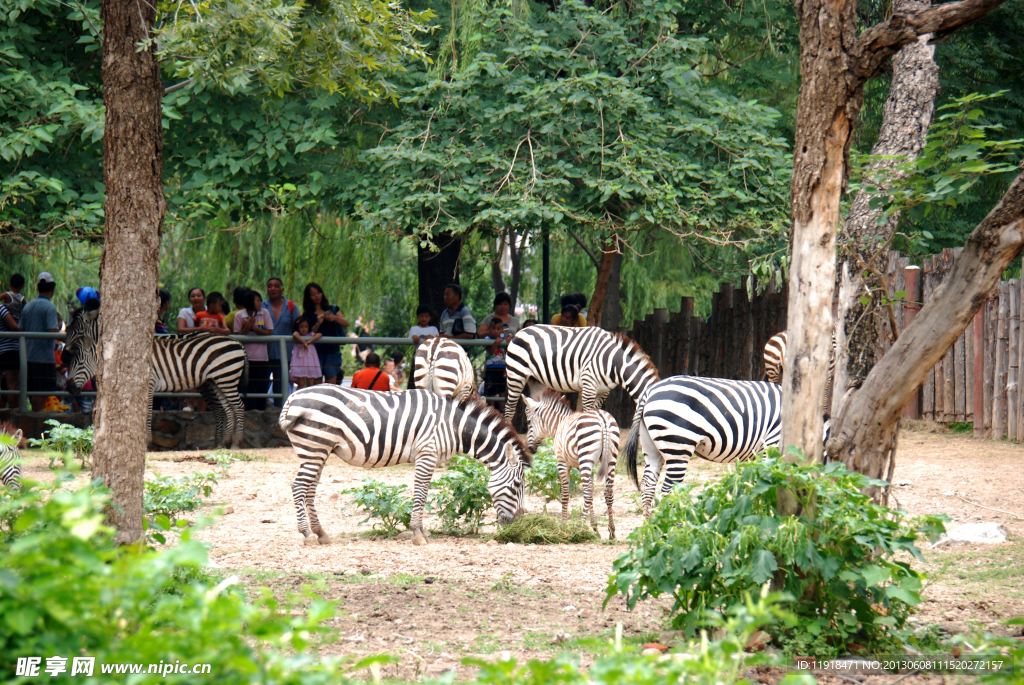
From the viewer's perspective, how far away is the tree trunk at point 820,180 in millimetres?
4258

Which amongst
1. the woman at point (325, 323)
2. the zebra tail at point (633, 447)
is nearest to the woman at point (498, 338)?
the woman at point (325, 323)

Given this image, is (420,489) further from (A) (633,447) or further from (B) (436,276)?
(B) (436,276)

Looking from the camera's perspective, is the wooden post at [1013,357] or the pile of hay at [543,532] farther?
the wooden post at [1013,357]

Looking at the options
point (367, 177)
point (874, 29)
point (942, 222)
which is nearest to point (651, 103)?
point (367, 177)

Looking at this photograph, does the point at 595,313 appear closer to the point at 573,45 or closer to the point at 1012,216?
the point at 573,45

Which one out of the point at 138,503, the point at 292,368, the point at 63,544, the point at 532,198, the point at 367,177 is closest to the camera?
the point at 63,544

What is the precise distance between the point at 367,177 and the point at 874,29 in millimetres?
7938

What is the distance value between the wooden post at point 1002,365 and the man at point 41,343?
40.2ft

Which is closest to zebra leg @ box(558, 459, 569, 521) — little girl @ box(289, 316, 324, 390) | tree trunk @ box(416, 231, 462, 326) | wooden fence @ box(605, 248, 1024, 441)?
wooden fence @ box(605, 248, 1024, 441)

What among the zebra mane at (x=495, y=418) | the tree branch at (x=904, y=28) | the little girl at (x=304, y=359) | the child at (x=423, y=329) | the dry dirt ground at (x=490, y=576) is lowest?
the dry dirt ground at (x=490, y=576)

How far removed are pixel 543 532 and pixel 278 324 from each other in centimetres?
714

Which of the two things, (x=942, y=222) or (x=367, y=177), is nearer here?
(x=367, y=177)

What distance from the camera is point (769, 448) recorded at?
13.5ft

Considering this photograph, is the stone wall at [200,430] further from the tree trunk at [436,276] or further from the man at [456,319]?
the tree trunk at [436,276]
